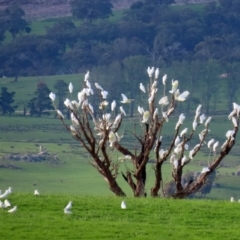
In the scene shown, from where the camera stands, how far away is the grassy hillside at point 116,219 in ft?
37.7

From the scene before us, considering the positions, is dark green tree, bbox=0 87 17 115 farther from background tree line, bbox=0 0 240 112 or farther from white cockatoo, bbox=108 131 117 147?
white cockatoo, bbox=108 131 117 147

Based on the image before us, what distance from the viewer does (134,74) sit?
246ft

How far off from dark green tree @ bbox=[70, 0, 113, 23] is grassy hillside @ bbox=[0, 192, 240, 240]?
94.1 m

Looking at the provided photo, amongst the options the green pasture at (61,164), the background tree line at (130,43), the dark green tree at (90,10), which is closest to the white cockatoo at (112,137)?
the green pasture at (61,164)

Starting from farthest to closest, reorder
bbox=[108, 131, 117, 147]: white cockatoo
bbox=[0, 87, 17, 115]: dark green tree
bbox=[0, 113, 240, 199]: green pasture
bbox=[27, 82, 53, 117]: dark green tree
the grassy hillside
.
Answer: bbox=[0, 87, 17, 115]: dark green tree, bbox=[27, 82, 53, 117]: dark green tree, bbox=[0, 113, 240, 199]: green pasture, bbox=[108, 131, 117, 147]: white cockatoo, the grassy hillside

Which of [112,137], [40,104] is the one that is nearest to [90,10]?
[40,104]

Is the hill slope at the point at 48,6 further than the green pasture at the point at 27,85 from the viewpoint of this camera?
Yes

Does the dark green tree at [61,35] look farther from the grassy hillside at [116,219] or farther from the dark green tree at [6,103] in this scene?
the grassy hillside at [116,219]

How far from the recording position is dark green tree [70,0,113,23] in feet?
354

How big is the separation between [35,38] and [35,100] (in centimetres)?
2934

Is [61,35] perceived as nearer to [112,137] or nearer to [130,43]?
[130,43]

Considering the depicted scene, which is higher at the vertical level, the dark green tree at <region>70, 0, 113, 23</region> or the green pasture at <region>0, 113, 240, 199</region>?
the dark green tree at <region>70, 0, 113, 23</region>

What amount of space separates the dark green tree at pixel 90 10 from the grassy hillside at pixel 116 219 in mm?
94064

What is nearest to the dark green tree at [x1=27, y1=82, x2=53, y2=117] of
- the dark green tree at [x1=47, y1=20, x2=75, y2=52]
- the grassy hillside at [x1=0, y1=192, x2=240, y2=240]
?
the dark green tree at [x1=47, y1=20, x2=75, y2=52]
